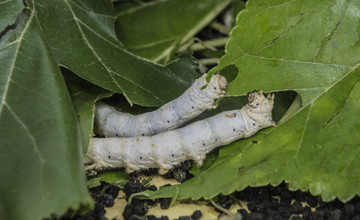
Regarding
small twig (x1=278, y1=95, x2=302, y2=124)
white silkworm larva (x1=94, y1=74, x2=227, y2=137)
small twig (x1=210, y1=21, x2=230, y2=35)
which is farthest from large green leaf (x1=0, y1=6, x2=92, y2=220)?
small twig (x1=210, y1=21, x2=230, y2=35)

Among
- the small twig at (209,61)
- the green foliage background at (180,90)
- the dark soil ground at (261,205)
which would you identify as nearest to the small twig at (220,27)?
the small twig at (209,61)

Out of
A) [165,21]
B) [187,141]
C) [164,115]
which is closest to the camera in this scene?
[187,141]

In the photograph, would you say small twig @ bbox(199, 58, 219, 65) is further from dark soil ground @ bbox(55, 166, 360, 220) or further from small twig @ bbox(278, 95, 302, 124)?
dark soil ground @ bbox(55, 166, 360, 220)

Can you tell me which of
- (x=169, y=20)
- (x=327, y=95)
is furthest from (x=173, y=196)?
(x=169, y=20)

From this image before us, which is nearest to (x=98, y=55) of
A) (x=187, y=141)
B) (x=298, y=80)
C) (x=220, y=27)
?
(x=187, y=141)

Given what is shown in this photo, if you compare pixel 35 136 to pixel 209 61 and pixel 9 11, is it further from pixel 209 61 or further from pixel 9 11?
pixel 209 61

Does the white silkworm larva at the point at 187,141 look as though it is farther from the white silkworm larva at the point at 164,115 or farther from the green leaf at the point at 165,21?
the green leaf at the point at 165,21

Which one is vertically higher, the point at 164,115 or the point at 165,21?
the point at 165,21
